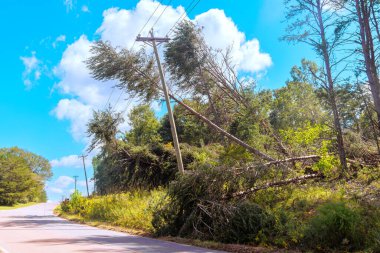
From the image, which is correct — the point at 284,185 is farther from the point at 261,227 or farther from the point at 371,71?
the point at 371,71

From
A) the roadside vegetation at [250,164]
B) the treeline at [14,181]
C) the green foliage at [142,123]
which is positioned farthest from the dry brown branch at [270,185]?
the treeline at [14,181]

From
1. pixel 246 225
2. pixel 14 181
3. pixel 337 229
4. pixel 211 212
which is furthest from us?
pixel 14 181

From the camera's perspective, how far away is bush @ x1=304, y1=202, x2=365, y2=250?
927 centimetres

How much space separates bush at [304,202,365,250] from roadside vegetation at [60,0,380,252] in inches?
1.0

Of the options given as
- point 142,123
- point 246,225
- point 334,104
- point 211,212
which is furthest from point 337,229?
point 142,123

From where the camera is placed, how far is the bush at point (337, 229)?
9266mm

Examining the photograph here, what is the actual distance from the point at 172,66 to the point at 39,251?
17092 millimetres

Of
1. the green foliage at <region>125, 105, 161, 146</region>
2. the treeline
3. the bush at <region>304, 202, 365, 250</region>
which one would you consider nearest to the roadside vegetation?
the bush at <region>304, 202, 365, 250</region>

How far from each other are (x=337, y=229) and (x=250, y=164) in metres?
5.71

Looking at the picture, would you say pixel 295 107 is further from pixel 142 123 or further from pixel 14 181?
pixel 14 181

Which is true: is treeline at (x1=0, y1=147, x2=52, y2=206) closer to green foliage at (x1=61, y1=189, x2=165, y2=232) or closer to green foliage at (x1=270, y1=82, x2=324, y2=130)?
green foliage at (x1=61, y1=189, x2=165, y2=232)

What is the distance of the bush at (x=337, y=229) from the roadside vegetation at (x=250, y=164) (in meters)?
0.03

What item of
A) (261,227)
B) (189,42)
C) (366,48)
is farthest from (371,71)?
(189,42)

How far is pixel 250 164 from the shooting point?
1486cm
